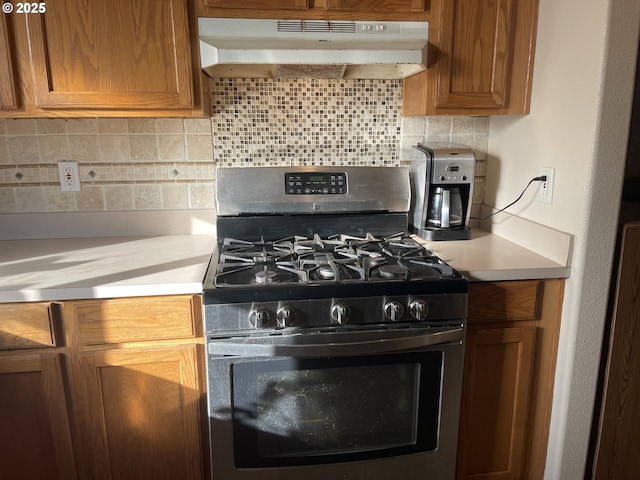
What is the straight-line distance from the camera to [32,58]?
1.46 meters

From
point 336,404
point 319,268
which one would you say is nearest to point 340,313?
point 319,268

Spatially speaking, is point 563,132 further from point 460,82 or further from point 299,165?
point 299,165

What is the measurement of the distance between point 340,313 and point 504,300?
55 centimetres

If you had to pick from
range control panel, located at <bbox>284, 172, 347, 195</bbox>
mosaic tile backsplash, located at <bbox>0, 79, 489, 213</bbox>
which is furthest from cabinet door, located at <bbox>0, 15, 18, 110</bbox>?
range control panel, located at <bbox>284, 172, 347, 195</bbox>

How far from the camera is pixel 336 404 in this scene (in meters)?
1.40

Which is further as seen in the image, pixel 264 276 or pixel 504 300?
pixel 504 300

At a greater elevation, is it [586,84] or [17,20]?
[17,20]

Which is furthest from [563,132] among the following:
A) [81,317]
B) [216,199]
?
[81,317]

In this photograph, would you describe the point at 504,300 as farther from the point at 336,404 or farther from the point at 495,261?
the point at 336,404

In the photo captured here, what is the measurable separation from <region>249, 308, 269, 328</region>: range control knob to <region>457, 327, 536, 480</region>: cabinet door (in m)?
0.65

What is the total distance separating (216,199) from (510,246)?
1.09 m

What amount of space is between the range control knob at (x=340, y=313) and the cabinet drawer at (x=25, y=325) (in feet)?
2.57

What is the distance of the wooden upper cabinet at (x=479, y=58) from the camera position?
62.5 inches
